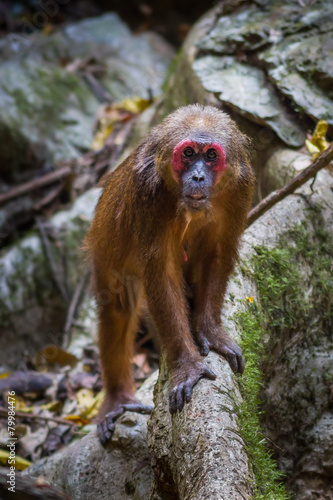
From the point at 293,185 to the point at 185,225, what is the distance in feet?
5.13

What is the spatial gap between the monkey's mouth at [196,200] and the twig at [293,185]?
1.53m

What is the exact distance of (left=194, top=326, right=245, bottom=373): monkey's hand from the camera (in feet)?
11.8

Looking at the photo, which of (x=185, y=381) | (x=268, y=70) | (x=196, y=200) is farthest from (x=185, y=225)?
(x=268, y=70)

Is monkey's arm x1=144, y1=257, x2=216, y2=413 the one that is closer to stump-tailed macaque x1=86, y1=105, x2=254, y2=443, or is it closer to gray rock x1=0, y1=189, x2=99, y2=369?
stump-tailed macaque x1=86, y1=105, x2=254, y2=443

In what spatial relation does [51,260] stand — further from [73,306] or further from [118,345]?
[118,345]

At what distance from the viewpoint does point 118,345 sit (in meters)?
5.06

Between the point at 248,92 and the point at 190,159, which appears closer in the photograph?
the point at 190,159

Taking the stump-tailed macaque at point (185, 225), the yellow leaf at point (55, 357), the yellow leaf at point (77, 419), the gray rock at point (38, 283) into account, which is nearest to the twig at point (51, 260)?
the gray rock at point (38, 283)

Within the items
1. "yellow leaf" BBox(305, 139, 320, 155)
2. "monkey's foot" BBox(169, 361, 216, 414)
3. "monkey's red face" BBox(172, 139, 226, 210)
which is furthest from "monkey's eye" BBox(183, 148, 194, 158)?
"yellow leaf" BBox(305, 139, 320, 155)

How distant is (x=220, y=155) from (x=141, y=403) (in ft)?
7.46

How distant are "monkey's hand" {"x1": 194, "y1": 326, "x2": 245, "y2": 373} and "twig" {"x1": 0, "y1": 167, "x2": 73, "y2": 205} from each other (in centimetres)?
537

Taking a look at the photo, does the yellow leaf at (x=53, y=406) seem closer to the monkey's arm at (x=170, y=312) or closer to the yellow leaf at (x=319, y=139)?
the monkey's arm at (x=170, y=312)

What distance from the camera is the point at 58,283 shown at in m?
7.98

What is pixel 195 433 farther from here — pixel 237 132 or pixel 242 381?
pixel 237 132
